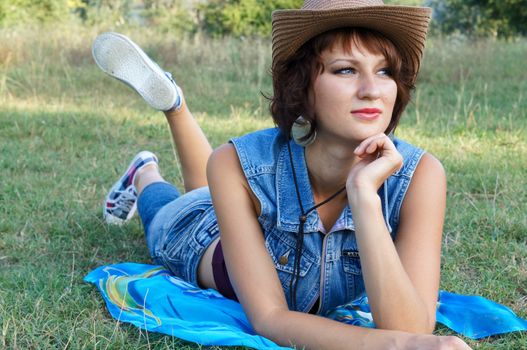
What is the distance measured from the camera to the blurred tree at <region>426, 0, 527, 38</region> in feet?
68.1

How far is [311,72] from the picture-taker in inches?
111

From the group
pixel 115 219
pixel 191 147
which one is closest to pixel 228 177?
pixel 191 147

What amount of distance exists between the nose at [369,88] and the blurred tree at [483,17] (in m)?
14.4

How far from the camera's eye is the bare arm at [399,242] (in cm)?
259

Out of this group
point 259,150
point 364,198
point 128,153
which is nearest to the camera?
point 364,198

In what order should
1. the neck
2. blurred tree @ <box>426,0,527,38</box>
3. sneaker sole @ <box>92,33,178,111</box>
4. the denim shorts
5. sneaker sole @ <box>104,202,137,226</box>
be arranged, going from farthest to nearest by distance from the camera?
blurred tree @ <box>426,0,527,38</box>
sneaker sole @ <box>104,202,137,226</box>
sneaker sole @ <box>92,33,178,111</box>
the denim shorts
the neck

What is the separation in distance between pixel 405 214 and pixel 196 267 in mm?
1082

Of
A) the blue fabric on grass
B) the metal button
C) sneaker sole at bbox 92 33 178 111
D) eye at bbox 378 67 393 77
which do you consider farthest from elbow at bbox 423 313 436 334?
sneaker sole at bbox 92 33 178 111

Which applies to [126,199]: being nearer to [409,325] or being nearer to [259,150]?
[259,150]

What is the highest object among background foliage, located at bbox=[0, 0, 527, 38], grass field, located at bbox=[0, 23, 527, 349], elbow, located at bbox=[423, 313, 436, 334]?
elbow, located at bbox=[423, 313, 436, 334]

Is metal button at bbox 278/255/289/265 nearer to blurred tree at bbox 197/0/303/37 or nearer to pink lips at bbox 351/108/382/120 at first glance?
pink lips at bbox 351/108/382/120

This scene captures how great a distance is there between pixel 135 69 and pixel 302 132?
1.94 m

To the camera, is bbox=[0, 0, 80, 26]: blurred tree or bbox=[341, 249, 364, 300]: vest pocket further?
bbox=[0, 0, 80, 26]: blurred tree

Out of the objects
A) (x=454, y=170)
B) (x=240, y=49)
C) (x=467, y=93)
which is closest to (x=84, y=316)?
(x=454, y=170)
